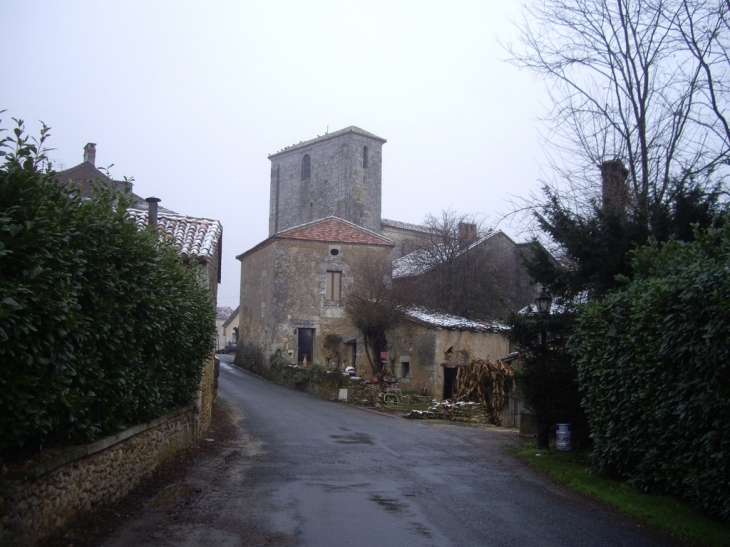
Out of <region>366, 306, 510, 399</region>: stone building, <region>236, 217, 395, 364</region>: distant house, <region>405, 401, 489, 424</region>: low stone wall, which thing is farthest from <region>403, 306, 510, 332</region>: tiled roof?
<region>405, 401, 489, 424</region>: low stone wall

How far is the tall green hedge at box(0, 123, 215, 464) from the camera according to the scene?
5.07 m

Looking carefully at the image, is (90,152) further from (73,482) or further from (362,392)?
(73,482)

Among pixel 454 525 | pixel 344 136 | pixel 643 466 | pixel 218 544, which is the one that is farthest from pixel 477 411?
pixel 344 136

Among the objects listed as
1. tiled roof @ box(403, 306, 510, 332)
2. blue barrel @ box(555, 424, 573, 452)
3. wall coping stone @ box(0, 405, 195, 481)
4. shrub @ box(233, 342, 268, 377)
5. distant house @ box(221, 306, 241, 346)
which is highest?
distant house @ box(221, 306, 241, 346)

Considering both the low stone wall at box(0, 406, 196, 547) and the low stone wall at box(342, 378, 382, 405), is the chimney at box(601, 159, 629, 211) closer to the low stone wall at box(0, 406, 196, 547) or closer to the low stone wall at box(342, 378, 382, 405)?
the low stone wall at box(0, 406, 196, 547)

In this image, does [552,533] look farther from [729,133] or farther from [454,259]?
[454,259]

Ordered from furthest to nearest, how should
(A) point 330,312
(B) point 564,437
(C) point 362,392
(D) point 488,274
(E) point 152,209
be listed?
(D) point 488,274 → (A) point 330,312 → (C) point 362,392 → (E) point 152,209 → (B) point 564,437

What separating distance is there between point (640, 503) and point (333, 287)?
27641 millimetres

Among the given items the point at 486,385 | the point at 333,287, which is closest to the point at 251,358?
the point at 333,287

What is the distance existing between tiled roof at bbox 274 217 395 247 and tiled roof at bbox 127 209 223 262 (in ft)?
51.9

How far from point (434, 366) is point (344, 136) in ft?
93.7

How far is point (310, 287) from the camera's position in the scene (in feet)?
115

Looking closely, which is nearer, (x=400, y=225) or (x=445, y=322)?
(x=445, y=322)

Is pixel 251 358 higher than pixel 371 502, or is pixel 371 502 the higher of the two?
pixel 251 358
